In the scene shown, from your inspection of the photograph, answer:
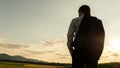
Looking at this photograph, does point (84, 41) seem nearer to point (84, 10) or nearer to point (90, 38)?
point (90, 38)

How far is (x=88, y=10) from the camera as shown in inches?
275

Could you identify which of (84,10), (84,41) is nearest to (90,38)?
(84,41)

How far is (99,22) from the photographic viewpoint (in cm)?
710

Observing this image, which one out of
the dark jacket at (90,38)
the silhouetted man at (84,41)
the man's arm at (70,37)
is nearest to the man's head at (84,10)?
the silhouetted man at (84,41)

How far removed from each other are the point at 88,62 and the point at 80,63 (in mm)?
184

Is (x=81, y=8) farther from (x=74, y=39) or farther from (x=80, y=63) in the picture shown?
(x=80, y=63)

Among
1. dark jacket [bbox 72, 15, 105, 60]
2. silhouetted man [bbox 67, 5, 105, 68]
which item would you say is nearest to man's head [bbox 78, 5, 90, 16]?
silhouetted man [bbox 67, 5, 105, 68]

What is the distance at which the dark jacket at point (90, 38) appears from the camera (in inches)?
263

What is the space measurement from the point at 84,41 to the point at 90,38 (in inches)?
6.8

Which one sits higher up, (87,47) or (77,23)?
(77,23)

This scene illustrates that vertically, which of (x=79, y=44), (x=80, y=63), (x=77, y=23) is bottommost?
(x=80, y=63)

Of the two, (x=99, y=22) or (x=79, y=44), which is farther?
(x=99, y=22)

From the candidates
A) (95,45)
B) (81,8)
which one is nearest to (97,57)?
(95,45)

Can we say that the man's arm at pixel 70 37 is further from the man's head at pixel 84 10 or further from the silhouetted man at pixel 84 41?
the man's head at pixel 84 10
